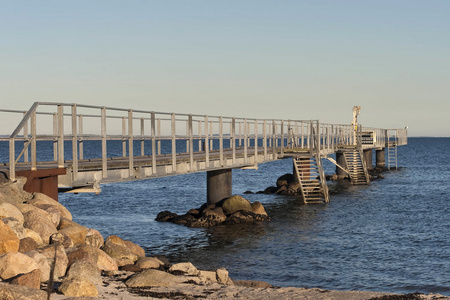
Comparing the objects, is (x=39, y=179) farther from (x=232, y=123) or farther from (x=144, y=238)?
(x=232, y=123)

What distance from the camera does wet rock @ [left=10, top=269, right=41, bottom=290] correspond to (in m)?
9.63

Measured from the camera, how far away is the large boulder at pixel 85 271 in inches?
447

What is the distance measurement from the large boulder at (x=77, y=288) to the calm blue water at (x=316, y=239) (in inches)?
259

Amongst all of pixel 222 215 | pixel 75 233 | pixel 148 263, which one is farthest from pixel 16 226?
pixel 222 215

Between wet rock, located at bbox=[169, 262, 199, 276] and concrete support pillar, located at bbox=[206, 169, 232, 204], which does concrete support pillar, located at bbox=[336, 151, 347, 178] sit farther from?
wet rock, located at bbox=[169, 262, 199, 276]

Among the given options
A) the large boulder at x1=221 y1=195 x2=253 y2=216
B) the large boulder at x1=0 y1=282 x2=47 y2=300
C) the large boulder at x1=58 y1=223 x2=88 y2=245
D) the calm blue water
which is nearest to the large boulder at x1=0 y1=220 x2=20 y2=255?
the large boulder at x1=58 y1=223 x2=88 y2=245

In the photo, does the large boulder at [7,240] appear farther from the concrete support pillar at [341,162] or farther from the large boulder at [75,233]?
the concrete support pillar at [341,162]

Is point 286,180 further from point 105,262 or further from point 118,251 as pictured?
point 105,262

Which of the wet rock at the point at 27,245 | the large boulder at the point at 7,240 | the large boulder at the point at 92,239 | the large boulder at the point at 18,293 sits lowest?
the large boulder at the point at 92,239

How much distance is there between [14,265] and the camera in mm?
10266

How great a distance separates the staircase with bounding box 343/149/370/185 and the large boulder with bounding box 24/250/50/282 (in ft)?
127

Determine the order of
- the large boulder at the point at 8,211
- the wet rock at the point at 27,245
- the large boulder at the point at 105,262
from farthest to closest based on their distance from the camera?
the large boulder at the point at 105,262, the large boulder at the point at 8,211, the wet rock at the point at 27,245

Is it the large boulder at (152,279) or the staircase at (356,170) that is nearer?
the large boulder at (152,279)

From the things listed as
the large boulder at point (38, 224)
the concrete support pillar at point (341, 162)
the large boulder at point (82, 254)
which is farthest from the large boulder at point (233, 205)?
the concrete support pillar at point (341, 162)
